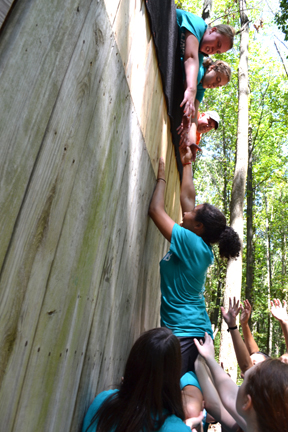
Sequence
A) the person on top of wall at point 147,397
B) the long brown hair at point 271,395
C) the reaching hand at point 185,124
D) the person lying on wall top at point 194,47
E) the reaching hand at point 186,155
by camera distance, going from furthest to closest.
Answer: the reaching hand at point 186,155 → the reaching hand at point 185,124 → the person lying on wall top at point 194,47 → the person on top of wall at point 147,397 → the long brown hair at point 271,395

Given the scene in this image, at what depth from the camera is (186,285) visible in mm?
2736

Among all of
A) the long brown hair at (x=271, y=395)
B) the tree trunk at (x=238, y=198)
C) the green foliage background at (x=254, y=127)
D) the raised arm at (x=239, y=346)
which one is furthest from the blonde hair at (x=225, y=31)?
the green foliage background at (x=254, y=127)

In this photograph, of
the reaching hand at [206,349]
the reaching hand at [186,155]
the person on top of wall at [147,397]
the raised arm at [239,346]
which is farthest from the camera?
the reaching hand at [186,155]

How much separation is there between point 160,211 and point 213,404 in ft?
4.54

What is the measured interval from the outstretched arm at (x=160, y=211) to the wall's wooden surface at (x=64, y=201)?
493mm

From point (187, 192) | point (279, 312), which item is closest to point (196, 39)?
point (187, 192)

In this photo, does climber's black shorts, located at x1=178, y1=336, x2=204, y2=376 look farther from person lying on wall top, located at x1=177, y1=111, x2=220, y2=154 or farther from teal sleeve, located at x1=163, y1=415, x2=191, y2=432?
person lying on wall top, located at x1=177, y1=111, x2=220, y2=154

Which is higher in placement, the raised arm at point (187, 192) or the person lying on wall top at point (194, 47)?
the person lying on wall top at point (194, 47)

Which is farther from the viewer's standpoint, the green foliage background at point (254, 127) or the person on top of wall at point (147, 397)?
the green foliage background at point (254, 127)

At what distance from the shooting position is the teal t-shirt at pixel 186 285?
2.69 metres

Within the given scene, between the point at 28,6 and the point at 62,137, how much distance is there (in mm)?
388

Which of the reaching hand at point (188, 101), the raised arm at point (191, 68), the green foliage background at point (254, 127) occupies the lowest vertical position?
the reaching hand at point (188, 101)

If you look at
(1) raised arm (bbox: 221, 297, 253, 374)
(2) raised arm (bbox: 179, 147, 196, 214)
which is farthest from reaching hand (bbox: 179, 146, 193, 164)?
(1) raised arm (bbox: 221, 297, 253, 374)

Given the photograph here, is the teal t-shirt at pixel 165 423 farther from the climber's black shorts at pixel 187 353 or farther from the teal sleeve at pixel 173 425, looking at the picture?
the climber's black shorts at pixel 187 353
